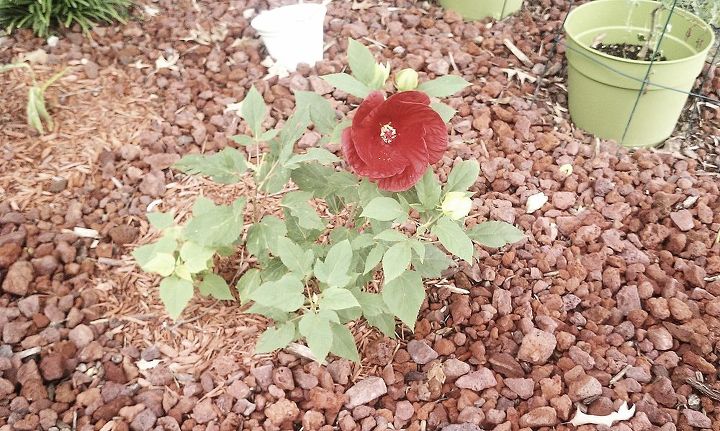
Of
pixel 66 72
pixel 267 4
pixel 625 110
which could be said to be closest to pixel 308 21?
pixel 267 4

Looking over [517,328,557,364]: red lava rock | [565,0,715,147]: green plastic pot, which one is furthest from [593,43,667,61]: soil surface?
[517,328,557,364]: red lava rock

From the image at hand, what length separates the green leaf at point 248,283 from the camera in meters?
1.78

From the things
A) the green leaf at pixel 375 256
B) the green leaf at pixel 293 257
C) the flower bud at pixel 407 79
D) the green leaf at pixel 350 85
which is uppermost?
the flower bud at pixel 407 79

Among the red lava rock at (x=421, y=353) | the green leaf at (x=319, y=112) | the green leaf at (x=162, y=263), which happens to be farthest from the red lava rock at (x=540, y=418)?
the green leaf at (x=162, y=263)

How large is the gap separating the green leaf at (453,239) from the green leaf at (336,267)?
0.22 metres

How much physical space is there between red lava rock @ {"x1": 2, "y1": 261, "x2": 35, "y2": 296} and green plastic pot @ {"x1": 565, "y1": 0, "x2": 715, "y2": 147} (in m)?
2.10

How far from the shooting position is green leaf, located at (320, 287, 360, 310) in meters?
1.45

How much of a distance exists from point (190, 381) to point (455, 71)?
69.5 inches

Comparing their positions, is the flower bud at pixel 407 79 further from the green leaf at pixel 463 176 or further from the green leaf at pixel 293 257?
the green leaf at pixel 293 257

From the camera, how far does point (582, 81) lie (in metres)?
2.55

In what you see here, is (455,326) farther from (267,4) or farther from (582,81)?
(267,4)

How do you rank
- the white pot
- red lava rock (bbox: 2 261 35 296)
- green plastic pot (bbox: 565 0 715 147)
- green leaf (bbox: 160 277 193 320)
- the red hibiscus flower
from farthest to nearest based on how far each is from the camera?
the white pot
green plastic pot (bbox: 565 0 715 147)
red lava rock (bbox: 2 261 35 296)
green leaf (bbox: 160 277 193 320)
the red hibiscus flower

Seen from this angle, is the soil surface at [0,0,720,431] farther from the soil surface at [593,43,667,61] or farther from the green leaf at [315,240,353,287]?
the green leaf at [315,240,353,287]

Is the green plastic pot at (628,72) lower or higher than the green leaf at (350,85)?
lower
